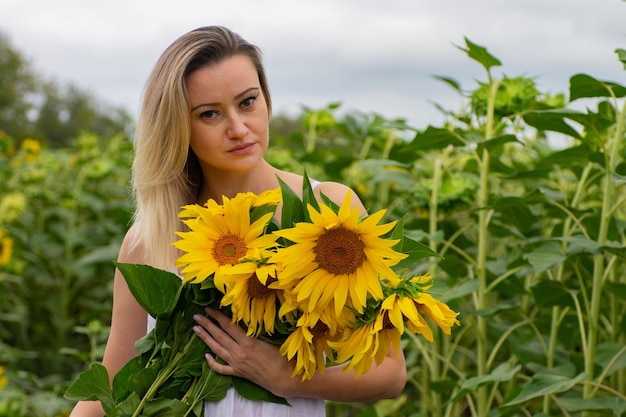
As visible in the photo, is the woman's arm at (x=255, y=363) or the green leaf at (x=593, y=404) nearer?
the woman's arm at (x=255, y=363)

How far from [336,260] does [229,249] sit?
0.45ft

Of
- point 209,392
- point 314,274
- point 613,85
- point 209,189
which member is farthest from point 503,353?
point 314,274

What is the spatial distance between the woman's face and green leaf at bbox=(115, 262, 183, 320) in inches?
9.6

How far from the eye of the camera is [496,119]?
1734 mm

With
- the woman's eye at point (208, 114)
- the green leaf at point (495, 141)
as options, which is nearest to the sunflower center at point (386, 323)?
the woman's eye at point (208, 114)

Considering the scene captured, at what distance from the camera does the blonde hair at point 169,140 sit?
4.08ft

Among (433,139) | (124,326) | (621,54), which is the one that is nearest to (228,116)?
(124,326)

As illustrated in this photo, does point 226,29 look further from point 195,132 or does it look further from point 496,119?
point 496,119

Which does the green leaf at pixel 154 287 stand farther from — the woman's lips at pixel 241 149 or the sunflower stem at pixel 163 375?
the woman's lips at pixel 241 149

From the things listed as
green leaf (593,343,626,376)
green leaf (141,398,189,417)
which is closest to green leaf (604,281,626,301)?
green leaf (593,343,626,376)

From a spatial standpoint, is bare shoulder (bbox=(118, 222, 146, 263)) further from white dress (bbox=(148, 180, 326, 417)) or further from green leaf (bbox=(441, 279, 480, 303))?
green leaf (bbox=(441, 279, 480, 303))

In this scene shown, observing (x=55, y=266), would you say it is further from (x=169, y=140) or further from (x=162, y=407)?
(x=162, y=407)

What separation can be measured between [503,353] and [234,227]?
6.03ft

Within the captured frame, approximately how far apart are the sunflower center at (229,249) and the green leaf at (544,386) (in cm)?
62
